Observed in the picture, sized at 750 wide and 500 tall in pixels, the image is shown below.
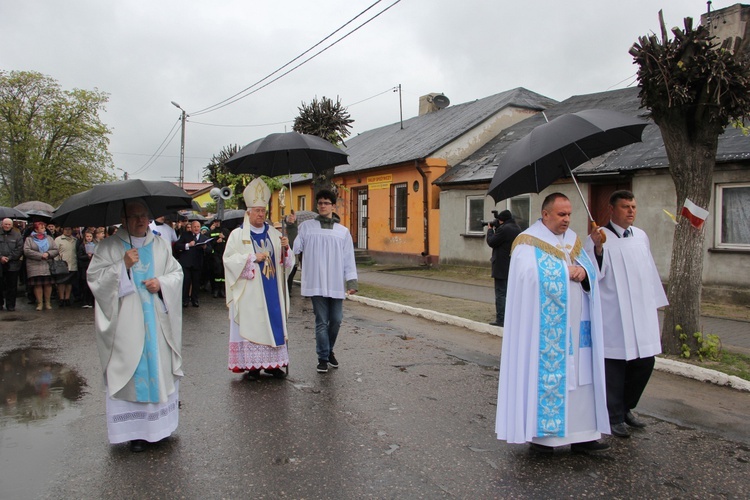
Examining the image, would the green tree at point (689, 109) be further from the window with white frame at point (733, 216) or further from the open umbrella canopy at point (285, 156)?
the window with white frame at point (733, 216)

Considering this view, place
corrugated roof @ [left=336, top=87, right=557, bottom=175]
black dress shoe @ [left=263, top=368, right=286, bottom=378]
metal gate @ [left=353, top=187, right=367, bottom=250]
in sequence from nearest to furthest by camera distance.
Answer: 1. black dress shoe @ [left=263, top=368, right=286, bottom=378]
2. corrugated roof @ [left=336, top=87, right=557, bottom=175]
3. metal gate @ [left=353, top=187, right=367, bottom=250]

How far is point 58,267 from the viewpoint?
12.1 meters

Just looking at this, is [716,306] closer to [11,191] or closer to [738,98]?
[738,98]

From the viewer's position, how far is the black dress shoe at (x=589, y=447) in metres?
4.23

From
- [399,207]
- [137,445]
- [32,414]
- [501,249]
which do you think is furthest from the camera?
[399,207]

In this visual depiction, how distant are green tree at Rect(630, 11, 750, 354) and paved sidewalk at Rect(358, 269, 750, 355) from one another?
4.52 feet

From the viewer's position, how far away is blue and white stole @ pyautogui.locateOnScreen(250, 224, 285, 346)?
6258 millimetres

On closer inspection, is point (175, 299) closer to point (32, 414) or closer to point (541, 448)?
point (32, 414)

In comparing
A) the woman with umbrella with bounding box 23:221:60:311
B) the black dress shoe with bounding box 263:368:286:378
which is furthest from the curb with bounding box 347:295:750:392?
the woman with umbrella with bounding box 23:221:60:311

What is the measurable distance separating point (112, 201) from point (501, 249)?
6.17 meters

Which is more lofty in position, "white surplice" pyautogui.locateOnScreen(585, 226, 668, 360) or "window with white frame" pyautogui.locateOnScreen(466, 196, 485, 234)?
"window with white frame" pyautogui.locateOnScreen(466, 196, 485, 234)

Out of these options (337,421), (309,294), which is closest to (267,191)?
(309,294)

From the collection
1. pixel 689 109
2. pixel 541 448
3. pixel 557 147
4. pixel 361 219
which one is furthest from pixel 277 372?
pixel 361 219

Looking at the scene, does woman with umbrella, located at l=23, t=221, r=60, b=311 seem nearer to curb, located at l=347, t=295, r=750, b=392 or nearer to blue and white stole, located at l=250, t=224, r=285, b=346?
curb, located at l=347, t=295, r=750, b=392
